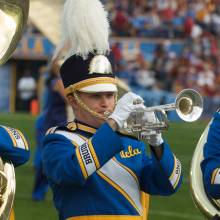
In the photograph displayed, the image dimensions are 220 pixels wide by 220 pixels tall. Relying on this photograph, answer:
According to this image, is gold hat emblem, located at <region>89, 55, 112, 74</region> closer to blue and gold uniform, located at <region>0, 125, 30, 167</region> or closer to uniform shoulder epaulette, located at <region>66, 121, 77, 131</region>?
uniform shoulder epaulette, located at <region>66, 121, 77, 131</region>

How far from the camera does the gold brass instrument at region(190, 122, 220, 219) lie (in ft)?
10.8

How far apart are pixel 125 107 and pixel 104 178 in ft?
1.55

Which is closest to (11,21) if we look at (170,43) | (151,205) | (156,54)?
(151,205)

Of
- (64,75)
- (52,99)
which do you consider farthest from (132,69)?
(64,75)

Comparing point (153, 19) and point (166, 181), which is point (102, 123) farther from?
point (153, 19)

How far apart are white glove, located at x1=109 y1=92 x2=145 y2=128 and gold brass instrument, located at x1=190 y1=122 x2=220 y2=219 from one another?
42cm

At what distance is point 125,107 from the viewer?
3180mm

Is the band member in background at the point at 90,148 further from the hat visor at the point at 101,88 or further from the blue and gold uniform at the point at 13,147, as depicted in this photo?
the blue and gold uniform at the point at 13,147

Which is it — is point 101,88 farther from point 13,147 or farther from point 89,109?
point 13,147

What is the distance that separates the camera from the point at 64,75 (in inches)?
147

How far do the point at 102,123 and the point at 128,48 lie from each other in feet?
60.5

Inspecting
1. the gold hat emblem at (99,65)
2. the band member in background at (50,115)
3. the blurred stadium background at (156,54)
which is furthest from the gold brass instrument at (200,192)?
the blurred stadium background at (156,54)

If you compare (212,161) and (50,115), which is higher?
(212,161)

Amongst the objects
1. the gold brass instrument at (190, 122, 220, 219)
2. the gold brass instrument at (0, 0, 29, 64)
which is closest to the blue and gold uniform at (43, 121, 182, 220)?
the gold brass instrument at (190, 122, 220, 219)
